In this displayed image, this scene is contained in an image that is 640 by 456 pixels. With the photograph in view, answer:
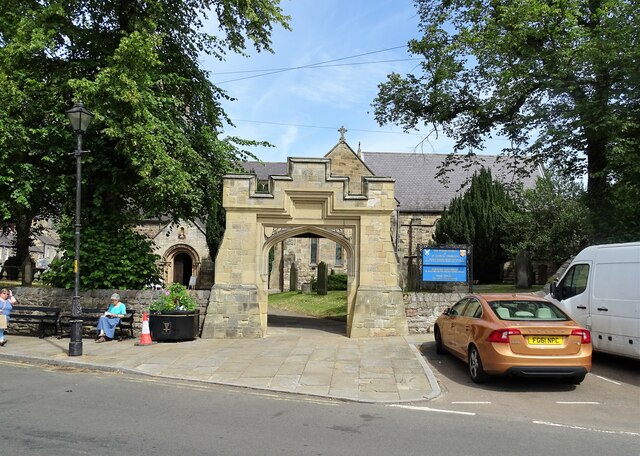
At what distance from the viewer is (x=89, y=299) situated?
14.3m

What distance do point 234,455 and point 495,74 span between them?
1523cm

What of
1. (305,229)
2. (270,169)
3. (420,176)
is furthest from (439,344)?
(270,169)

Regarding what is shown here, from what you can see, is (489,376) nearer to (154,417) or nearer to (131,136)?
(154,417)

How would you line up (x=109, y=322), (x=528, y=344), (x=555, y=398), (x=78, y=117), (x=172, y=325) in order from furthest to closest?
(x=109, y=322) < (x=172, y=325) < (x=78, y=117) < (x=528, y=344) < (x=555, y=398)

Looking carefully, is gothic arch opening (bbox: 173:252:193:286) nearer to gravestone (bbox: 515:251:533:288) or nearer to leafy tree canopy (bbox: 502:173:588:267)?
leafy tree canopy (bbox: 502:173:588:267)

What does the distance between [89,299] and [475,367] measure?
36.1 ft

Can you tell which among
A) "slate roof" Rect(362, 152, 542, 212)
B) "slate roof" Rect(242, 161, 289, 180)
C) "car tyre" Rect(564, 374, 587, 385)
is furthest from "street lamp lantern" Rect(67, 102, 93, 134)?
"slate roof" Rect(242, 161, 289, 180)

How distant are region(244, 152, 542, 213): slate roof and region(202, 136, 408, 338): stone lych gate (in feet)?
77.4

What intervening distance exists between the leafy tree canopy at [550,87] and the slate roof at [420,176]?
1859 centimetres

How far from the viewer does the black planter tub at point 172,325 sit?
12633mm

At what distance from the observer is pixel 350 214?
13953mm

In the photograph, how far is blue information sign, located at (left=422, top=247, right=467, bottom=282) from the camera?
48.9ft

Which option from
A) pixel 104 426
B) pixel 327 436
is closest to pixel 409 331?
pixel 327 436

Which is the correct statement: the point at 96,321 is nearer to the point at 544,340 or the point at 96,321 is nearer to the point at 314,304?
the point at 544,340
